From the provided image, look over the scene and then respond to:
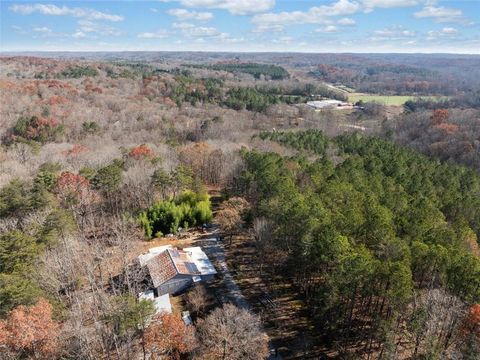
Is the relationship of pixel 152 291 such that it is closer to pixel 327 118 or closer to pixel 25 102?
pixel 25 102

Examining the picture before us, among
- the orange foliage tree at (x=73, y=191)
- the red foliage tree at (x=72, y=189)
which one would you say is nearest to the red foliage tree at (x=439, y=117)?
the orange foliage tree at (x=73, y=191)

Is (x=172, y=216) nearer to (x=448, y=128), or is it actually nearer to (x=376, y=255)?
(x=376, y=255)

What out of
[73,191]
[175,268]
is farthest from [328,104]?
[175,268]

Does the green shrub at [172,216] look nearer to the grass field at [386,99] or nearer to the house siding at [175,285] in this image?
the house siding at [175,285]

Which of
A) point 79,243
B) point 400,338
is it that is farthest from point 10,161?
point 400,338

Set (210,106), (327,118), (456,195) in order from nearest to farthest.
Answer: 1. (456,195)
2. (327,118)
3. (210,106)

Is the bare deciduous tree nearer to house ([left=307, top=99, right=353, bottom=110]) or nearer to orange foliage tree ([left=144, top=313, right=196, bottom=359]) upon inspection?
orange foliage tree ([left=144, top=313, right=196, bottom=359])

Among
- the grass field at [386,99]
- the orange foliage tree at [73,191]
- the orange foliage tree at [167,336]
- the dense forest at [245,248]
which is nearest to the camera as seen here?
the dense forest at [245,248]
